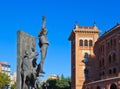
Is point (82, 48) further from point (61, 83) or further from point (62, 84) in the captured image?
point (61, 83)

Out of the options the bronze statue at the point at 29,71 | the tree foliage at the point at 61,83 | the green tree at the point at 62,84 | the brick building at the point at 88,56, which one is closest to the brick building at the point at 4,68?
the tree foliage at the point at 61,83

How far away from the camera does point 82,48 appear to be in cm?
8806

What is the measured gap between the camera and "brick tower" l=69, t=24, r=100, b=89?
86812 millimetres

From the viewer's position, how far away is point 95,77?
8638 cm

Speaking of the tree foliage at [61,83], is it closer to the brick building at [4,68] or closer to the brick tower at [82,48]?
the brick tower at [82,48]

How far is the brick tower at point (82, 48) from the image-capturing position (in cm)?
8681

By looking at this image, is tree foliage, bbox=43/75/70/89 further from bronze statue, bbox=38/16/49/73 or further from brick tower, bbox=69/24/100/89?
bronze statue, bbox=38/16/49/73

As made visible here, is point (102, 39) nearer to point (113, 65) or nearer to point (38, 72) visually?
point (113, 65)

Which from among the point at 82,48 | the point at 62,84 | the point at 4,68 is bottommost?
the point at 62,84

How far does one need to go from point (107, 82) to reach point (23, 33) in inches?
2147

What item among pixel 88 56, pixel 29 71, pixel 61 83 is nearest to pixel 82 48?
pixel 88 56

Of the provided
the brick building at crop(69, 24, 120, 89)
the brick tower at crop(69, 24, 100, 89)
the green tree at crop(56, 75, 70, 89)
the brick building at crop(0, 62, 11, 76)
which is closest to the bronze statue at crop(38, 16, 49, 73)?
the brick building at crop(69, 24, 120, 89)

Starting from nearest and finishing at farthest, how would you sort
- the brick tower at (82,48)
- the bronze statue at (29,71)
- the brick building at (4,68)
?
the bronze statue at (29,71)
the brick tower at (82,48)
the brick building at (4,68)

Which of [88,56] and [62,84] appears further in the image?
[62,84]
